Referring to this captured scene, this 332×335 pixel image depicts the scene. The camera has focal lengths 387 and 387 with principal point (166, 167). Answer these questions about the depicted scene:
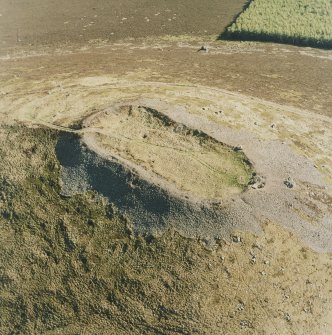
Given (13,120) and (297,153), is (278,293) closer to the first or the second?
(297,153)

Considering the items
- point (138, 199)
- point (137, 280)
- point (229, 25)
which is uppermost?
point (229, 25)

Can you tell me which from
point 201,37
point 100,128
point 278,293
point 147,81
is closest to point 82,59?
point 147,81

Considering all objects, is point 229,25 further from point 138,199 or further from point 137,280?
point 137,280

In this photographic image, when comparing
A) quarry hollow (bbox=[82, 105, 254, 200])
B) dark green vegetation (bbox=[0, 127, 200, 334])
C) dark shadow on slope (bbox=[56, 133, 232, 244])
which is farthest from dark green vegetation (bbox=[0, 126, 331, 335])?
quarry hollow (bbox=[82, 105, 254, 200])

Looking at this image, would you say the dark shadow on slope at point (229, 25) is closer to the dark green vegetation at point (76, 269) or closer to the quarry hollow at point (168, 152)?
the quarry hollow at point (168, 152)

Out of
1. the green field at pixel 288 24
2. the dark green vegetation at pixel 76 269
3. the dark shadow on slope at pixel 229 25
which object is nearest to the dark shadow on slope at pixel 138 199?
the dark green vegetation at pixel 76 269

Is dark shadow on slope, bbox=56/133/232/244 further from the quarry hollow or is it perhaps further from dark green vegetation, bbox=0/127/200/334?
dark green vegetation, bbox=0/127/200/334

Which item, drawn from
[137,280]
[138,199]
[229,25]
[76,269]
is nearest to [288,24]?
[229,25]
